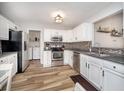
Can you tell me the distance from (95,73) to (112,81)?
51cm

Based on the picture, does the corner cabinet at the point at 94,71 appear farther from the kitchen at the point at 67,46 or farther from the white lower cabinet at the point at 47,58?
the white lower cabinet at the point at 47,58

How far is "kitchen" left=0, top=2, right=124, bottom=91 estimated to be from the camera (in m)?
1.93

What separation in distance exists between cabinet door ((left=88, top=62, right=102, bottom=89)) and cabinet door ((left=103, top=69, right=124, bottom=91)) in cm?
16

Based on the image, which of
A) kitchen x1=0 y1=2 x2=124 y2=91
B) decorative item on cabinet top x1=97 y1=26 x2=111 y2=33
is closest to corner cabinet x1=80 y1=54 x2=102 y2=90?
kitchen x1=0 y1=2 x2=124 y2=91

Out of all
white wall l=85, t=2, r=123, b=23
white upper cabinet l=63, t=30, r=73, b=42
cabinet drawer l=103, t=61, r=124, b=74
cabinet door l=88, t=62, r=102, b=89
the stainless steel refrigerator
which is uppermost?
white wall l=85, t=2, r=123, b=23

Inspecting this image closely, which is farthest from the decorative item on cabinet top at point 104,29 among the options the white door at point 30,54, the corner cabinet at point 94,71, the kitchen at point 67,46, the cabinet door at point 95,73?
the white door at point 30,54

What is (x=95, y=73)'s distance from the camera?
208 centimetres

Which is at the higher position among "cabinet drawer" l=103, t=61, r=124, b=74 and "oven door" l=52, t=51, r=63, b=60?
"cabinet drawer" l=103, t=61, r=124, b=74

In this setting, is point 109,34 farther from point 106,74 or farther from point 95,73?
point 106,74

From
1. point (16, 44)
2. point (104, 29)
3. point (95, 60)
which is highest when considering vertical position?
point (104, 29)

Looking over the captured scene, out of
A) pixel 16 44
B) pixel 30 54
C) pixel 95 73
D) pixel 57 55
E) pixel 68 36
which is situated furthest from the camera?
pixel 30 54

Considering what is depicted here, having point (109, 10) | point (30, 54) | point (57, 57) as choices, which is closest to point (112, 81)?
point (109, 10)

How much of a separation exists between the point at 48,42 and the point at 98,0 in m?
3.27

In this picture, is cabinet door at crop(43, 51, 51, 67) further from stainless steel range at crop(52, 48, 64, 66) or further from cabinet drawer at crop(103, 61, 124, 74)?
cabinet drawer at crop(103, 61, 124, 74)
